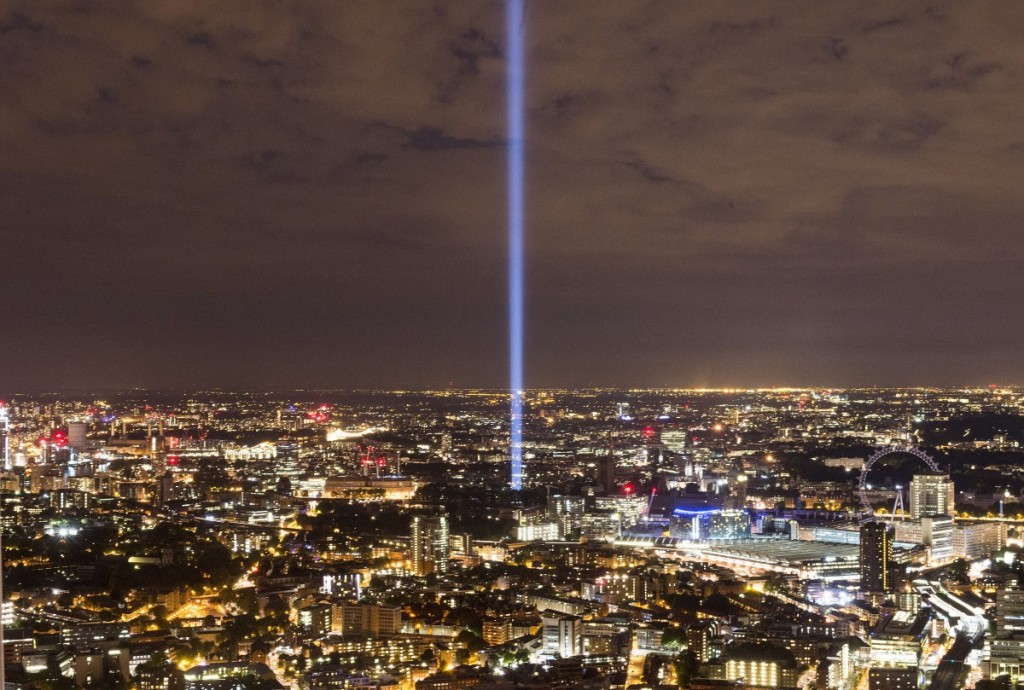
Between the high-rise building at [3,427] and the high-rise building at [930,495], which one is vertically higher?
the high-rise building at [3,427]

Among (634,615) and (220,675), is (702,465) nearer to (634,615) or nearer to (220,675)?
(634,615)

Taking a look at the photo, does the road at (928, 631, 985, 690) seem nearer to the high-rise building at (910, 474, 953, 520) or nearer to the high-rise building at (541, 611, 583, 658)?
the high-rise building at (541, 611, 583, 658)

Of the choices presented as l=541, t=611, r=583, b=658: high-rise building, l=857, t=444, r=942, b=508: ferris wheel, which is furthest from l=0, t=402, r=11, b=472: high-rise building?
l=857, t=444, r=942, b=508: ferris wheel

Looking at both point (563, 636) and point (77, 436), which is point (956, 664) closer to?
point (563, 636)

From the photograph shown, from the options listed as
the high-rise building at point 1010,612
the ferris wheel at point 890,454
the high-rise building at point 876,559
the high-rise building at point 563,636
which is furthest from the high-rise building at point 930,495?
the high-rise building at point 563,636

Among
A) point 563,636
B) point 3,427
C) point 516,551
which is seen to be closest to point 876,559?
point 516,551

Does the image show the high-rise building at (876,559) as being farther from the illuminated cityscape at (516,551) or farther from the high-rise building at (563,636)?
the high-rise building at (563,636)
